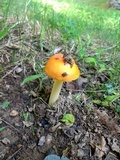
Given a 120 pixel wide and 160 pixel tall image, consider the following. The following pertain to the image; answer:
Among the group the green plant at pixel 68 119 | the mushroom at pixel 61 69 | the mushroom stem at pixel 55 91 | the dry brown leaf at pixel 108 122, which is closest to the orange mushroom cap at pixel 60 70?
the mushroom at pixel 61 69

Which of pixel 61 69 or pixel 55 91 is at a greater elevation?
pixel 61 69

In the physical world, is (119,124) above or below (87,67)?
below

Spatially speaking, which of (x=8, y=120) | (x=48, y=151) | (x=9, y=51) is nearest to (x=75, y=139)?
(x=48, y=151)

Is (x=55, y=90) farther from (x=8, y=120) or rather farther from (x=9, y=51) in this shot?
(x=9, y=51)

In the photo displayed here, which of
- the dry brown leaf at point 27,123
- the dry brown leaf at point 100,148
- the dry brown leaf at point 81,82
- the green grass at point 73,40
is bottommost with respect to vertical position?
the dry brown leaf at point 100,148

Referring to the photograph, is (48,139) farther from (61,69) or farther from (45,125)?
(61,69)

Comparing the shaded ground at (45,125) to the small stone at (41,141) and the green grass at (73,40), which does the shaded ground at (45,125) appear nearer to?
the small stone at (41,141)

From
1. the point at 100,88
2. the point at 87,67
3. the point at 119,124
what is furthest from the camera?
the point at 87,67

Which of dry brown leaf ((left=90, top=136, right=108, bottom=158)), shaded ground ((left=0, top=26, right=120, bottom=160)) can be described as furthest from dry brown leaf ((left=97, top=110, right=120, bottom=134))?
dry brown leaf ((left=90, top=136, right=108, bottom=158))

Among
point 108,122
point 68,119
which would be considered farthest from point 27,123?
point 108,122
